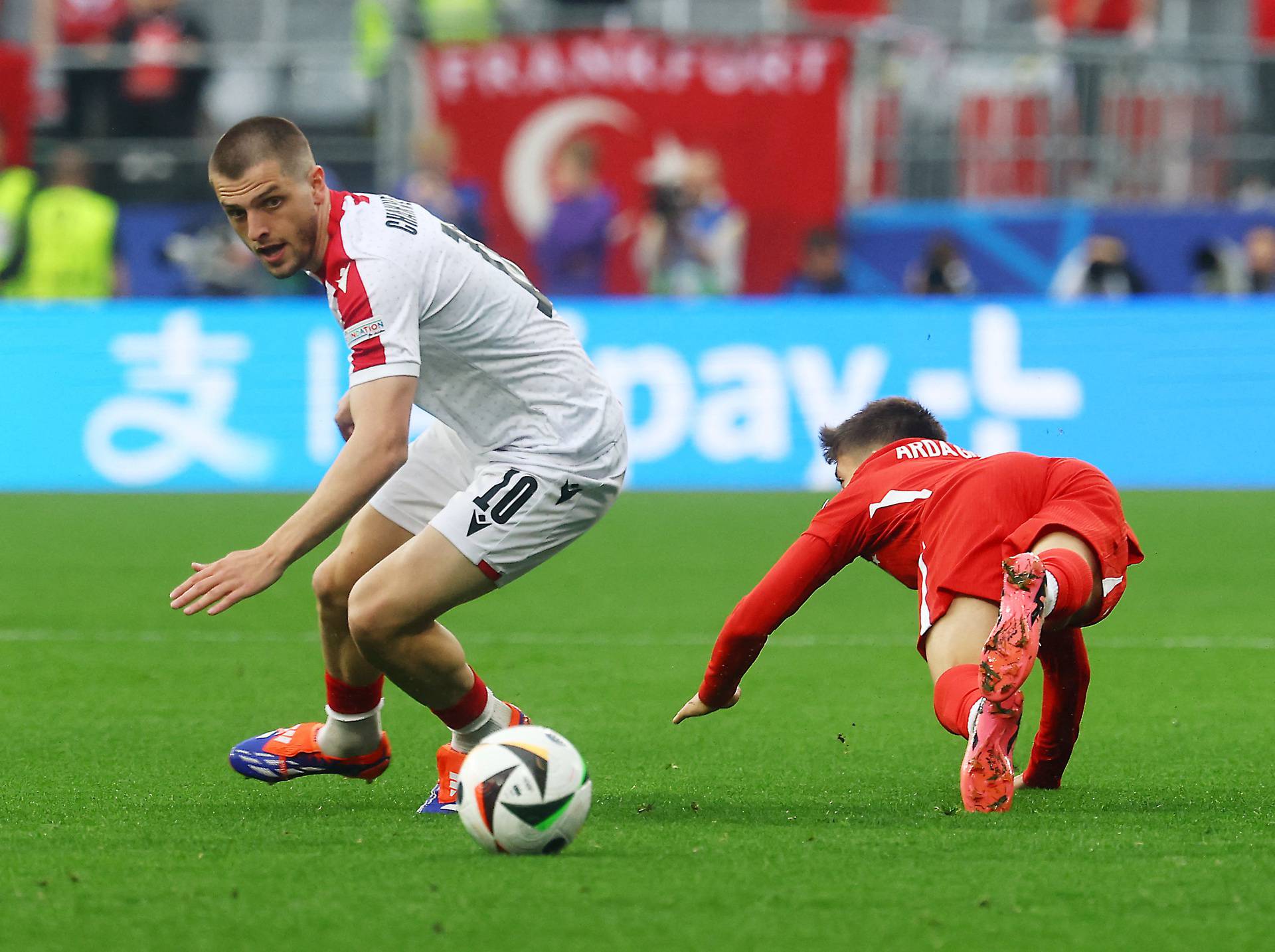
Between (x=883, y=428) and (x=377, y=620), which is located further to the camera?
(x=883, y=428)

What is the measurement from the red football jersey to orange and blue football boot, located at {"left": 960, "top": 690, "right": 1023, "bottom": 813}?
0.49m

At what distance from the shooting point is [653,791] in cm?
532

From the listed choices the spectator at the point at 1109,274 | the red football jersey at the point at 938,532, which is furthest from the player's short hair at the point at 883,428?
the spectator at the point at 1109,274

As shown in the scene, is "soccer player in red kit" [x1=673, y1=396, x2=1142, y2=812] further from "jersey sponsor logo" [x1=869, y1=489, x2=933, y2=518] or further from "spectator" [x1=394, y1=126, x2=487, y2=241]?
"spectator" [x1=394, y1=126, x2=487, y2=241]

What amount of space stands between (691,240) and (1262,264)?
4.82 metres

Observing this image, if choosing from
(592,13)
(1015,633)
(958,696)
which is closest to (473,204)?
(592,13)

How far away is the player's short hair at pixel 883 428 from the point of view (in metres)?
5.61

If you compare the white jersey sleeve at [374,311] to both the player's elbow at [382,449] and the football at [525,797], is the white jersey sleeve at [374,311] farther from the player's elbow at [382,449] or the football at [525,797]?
the football at [525,797]

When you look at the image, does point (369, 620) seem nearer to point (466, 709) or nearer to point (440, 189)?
point (466, 709)

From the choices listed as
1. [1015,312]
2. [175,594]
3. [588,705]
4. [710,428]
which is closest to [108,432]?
[710,428]

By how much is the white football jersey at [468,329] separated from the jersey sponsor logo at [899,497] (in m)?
0.73

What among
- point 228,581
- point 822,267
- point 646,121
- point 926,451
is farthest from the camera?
point 646,121

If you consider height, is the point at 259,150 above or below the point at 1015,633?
above

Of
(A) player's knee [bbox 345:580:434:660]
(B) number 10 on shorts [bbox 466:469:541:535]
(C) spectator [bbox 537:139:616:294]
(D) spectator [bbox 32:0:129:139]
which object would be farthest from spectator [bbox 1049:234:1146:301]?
(A) player's knee [bbox 345:580:434:660]
